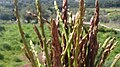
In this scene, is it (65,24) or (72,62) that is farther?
(65,24)

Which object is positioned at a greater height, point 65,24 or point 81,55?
point 65,24

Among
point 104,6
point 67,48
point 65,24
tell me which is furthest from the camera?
point 104,6

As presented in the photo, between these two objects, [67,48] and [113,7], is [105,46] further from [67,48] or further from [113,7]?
[113,7]

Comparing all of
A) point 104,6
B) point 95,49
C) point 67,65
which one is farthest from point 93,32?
point 104,6

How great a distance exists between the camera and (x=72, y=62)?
1.29m

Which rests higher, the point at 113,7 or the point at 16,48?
the point at 16,48

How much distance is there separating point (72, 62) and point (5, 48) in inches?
621

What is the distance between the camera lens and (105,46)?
1.43 meters

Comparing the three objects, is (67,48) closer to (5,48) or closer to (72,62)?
(72,62)

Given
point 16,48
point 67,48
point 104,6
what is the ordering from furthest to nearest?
point 104,6, point 16,48, point 67,48

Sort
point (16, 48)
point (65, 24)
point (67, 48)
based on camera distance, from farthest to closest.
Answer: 1. point (16, 48)
2. point (65, 24)
3. point (67, 48)

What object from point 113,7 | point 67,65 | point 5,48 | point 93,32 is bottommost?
point 113,7

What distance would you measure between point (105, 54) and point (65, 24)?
0.69 feet

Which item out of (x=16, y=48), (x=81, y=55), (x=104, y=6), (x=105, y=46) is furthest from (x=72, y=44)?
(x=104, y=6)
